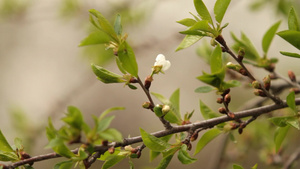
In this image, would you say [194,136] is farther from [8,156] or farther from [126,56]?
[8,156]

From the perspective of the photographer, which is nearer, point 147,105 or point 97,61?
point 147,105

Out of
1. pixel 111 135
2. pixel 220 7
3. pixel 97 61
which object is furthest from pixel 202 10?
pixel 97 61

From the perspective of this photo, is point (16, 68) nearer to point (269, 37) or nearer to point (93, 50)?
point (93, 50)

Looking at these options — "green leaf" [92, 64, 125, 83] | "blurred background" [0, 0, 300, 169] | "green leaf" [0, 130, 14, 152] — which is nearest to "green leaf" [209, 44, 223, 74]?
"green leaf" [92, 64, 125, 83]

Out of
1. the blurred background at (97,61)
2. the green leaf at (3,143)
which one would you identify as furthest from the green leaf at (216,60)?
the blurred background at (97,61)

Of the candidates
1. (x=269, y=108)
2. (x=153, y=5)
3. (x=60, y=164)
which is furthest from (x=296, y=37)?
(x=153, y=5)
